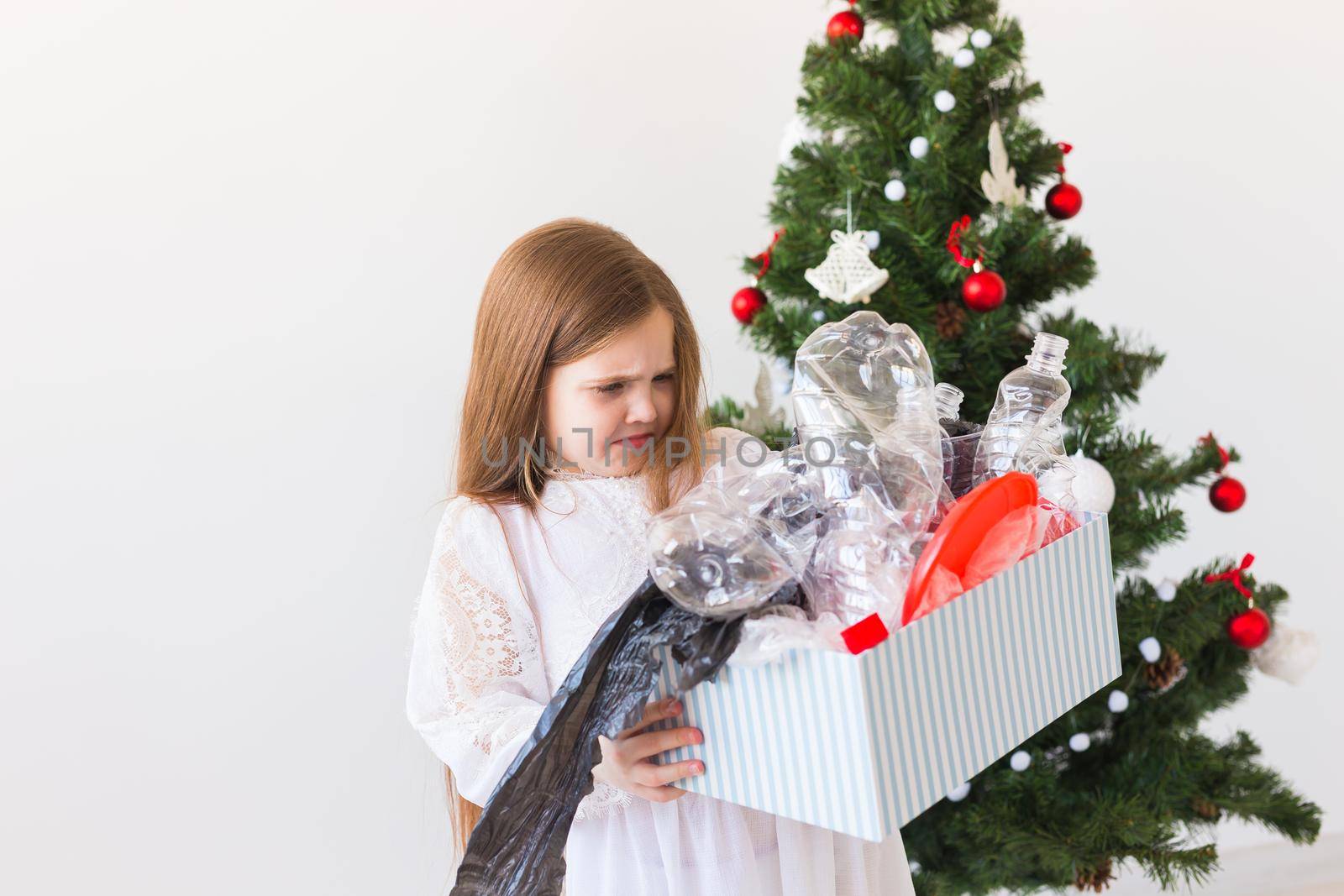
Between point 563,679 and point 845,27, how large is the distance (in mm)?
1040

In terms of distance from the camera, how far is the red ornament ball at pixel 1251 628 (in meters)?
1.72

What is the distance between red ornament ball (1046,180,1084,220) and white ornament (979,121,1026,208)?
101mm

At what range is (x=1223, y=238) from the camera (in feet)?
7.73

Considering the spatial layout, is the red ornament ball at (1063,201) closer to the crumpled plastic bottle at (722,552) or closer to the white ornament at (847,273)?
the white ornament at (847,273)

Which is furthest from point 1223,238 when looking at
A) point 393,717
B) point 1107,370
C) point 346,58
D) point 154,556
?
point 154,556

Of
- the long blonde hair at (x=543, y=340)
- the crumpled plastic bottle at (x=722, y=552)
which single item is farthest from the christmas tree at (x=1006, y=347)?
the crumpled plastic bottle at (x=722, y=552)

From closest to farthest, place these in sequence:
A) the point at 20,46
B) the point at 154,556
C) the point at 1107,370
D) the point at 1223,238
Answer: the point at 1107,370, the point at 20,46, the point at 154,556, the point at 1223,238

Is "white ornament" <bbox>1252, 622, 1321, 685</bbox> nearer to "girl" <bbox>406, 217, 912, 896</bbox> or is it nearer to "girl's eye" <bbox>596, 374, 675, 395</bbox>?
"girl" <bbox>406, 217, 912, 896</bbox>

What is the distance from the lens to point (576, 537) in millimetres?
1180

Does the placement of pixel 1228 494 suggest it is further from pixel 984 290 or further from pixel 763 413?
pixel 763 413

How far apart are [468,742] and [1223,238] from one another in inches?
78.9

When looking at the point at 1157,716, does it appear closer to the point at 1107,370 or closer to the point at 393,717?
the point at 1107,370

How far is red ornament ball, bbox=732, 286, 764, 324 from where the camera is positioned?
1767 mm

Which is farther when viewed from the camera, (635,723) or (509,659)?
(509,659)
